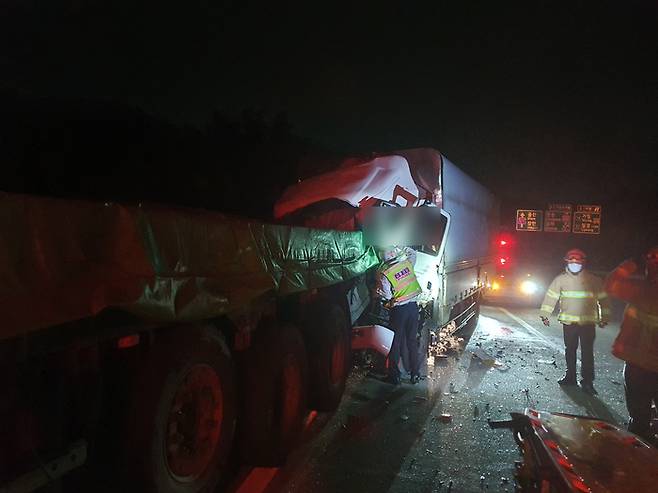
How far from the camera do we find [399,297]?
663 cm

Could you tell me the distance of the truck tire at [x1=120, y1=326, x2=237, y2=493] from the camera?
8.99ft

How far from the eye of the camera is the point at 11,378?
2057mm

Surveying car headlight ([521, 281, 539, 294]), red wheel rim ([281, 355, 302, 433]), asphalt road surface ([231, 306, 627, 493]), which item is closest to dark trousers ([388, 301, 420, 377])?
asphalt road surface ([231, 306, 627, 493])

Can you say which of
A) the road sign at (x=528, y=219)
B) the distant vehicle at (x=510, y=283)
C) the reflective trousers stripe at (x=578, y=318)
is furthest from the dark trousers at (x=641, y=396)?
the road sign at (x=528, y=219)

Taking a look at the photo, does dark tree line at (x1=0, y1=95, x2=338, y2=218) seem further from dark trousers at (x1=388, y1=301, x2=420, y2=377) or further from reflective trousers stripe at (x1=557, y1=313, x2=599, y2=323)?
reflective trousers stripe at (x1=557, y1=313, x2=599, y2=323)

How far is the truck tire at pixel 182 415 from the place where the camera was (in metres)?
2.74

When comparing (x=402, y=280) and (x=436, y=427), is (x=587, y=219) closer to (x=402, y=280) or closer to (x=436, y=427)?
(x=402, y=280)

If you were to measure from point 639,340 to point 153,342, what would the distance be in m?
4.40

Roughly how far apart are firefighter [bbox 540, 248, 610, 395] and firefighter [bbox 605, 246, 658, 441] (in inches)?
70.7

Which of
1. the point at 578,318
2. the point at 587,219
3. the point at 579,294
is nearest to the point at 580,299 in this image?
the point at 579,294

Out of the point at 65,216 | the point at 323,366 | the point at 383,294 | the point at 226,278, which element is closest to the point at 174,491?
the point at 226,278

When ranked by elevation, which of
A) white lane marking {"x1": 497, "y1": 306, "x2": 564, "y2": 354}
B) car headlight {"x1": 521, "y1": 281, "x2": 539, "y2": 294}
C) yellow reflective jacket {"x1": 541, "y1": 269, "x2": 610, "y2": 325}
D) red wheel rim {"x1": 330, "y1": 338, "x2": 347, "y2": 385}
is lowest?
white lane marking {"x1": 497, "y1": 306, "x2": 564, "y2": 354}

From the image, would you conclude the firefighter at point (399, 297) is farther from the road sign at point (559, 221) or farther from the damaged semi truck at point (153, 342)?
the road sign at point (559, 221)

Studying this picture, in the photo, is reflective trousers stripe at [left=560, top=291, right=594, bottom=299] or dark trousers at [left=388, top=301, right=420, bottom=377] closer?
dark trousers at [left=388, top=301, right=420, bottom=377]
